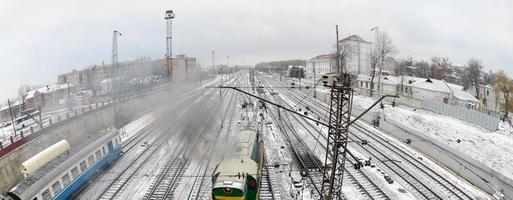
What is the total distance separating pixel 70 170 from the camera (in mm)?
21484

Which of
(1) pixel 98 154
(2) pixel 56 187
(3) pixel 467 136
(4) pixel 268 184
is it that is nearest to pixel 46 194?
(2) pixel 56 187

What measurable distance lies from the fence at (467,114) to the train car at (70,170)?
4139 cm

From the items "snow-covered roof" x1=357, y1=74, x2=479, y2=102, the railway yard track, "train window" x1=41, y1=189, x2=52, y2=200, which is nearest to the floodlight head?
the railway yard track

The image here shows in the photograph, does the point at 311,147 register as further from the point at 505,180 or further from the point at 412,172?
the point at 505,180

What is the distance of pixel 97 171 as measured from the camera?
25281mm

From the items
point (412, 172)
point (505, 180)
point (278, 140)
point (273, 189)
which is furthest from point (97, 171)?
point (505, 180)

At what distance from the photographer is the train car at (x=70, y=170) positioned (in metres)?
17.9

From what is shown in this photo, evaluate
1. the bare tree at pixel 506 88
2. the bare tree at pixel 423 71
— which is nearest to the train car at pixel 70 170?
the bare tree at pixel 506 88

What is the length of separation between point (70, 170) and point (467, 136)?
125 ft

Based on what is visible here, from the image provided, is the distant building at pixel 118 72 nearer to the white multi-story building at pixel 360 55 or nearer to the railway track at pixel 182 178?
the white multi-story building at pixel 360 55

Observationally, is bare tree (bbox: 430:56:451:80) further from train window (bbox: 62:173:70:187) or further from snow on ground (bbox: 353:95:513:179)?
train window (bbox: 62:173:70:187)

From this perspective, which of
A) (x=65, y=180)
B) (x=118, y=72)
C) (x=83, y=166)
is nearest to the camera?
(x=65, y=180)

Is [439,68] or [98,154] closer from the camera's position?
[98,154]

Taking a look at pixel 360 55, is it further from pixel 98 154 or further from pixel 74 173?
pixel 74 173
